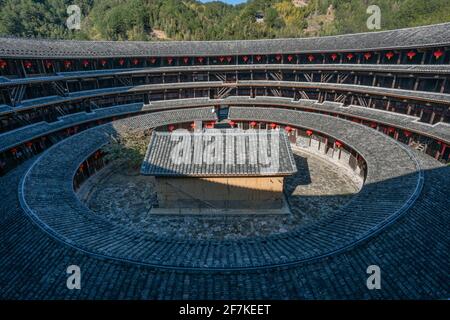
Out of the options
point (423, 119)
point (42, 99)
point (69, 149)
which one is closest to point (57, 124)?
point (42, 99)

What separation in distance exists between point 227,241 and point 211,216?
10285 millimetres

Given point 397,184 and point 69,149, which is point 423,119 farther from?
point 69,149

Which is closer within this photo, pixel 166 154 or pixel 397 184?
pixel 397 184

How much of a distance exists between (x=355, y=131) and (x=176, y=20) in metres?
93.8

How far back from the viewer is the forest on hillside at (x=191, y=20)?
306ft

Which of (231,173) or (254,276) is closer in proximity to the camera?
(254,276)

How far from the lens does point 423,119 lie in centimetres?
2852

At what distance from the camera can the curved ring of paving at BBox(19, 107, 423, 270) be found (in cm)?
1148

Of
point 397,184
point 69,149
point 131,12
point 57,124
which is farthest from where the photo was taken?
point 131,12

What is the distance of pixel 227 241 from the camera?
43.7 ft
